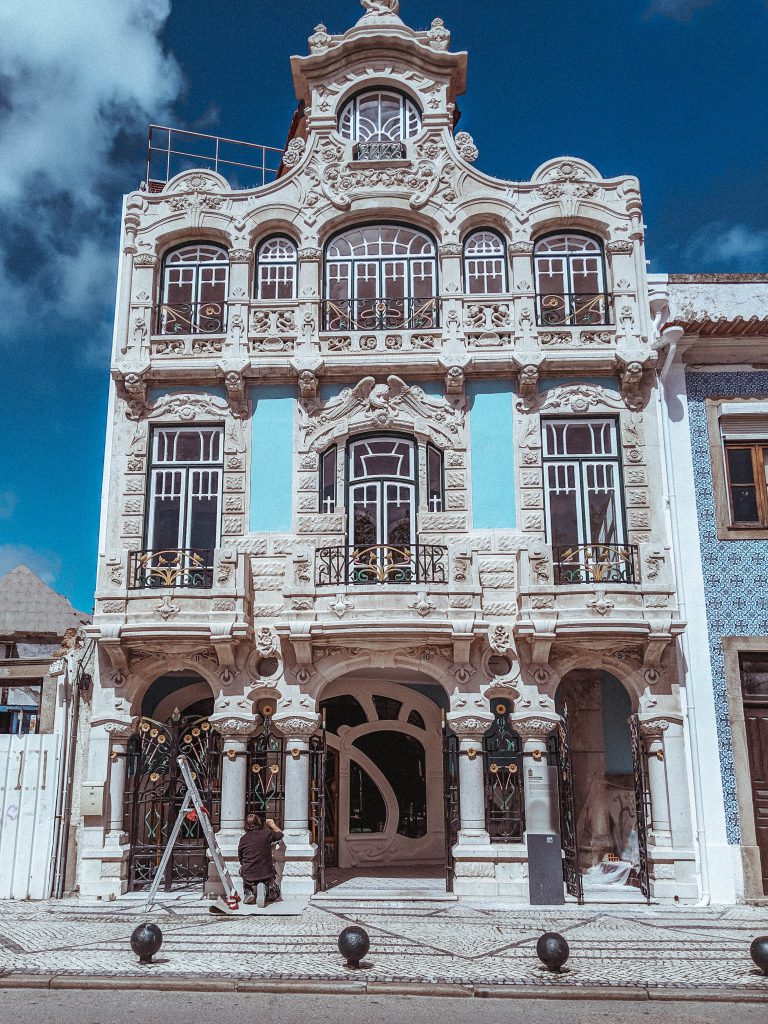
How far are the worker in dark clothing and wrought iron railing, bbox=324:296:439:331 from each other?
28.8 ft

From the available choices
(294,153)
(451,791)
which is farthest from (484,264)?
(451,791)

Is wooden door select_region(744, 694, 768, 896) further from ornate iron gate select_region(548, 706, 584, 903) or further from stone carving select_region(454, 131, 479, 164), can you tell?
stone carving select_region(454, 131, 479, 164)

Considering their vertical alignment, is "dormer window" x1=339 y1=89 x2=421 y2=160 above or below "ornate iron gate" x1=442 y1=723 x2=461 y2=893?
above

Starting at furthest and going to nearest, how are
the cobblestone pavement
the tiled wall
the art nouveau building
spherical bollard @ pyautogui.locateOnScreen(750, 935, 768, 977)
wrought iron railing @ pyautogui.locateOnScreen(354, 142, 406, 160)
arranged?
wrought iron railing @ pyautogui.locateOnScreen(354, 142, 406, 160), the art nouveau building, the tiled wall, the cobblestone pavement, spherical bollard @ pyautogui.locateOnScreen(750, 935, 768, 977)

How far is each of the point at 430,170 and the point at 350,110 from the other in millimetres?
2266

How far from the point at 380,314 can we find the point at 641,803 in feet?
31.2

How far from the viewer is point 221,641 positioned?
15.9 metres

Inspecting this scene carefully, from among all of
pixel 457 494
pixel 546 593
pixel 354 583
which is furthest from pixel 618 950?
pixel 457 494

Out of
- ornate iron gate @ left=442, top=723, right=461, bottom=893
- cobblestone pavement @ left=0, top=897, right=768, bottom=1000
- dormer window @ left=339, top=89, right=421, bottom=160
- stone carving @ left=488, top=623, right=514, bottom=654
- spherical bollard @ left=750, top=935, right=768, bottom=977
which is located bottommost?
cobblestone pavement @ left=0, top=897, right=768, bottom=1000

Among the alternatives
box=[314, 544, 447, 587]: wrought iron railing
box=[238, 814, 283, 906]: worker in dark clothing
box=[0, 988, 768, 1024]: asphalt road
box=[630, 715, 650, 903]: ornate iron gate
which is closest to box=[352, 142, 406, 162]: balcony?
box=[314, 544, 447, 587]: wrought iron railing

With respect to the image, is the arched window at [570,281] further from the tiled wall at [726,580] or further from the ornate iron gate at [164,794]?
the ornate iron gate at [164,794]

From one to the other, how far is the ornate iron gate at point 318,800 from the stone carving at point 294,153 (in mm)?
10824

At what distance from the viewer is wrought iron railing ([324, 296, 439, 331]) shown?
707 inches

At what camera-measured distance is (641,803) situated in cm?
1559
